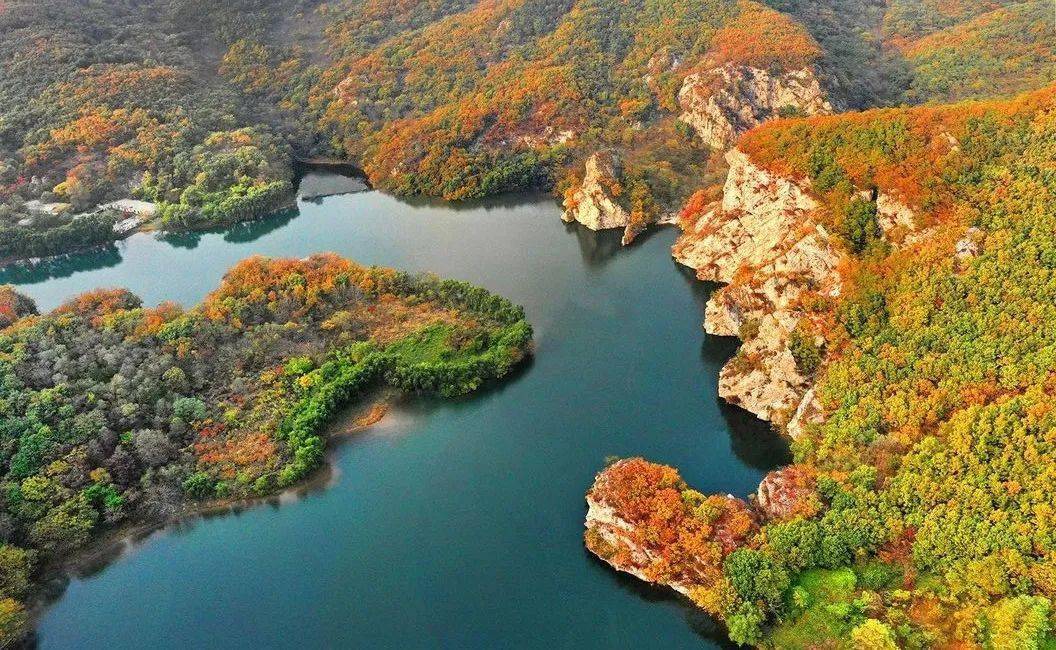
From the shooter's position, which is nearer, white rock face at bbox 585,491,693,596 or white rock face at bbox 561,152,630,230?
white rock face at bbox 585,491,693,596

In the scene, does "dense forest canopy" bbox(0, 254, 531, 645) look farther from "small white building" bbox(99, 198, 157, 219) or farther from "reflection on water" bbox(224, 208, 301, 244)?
"small white building" bbox(99, 198, 157, 219)

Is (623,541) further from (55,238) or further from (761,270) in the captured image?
(55,238)

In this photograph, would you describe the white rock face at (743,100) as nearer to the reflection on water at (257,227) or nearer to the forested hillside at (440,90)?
the forested hillside at (440,90)

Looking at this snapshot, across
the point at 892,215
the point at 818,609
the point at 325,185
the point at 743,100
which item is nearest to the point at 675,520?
the point at 818,609

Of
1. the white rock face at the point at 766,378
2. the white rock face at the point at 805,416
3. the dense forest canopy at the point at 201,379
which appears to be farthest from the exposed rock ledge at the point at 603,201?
the white rock face at the point at 805,416

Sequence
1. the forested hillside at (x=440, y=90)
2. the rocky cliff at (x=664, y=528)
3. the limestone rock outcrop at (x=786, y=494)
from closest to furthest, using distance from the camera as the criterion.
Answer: the rocky cliff at (x=664, y=528) → the limestone rock outcrop at (x=786, y=494) → the forested hillside at (x=440, y=90)

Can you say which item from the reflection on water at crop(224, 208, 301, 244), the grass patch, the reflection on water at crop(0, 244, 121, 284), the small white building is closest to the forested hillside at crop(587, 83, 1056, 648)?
the grass patch

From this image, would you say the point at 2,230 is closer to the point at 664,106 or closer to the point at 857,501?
the point at 664,106
